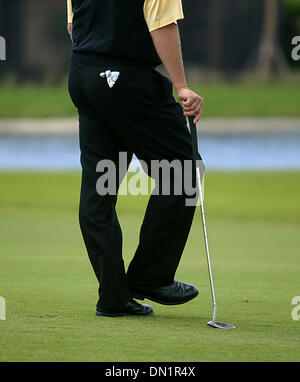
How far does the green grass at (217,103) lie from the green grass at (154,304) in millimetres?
11549

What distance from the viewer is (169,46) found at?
295 centimetres

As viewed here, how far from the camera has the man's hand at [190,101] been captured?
9.91 feet

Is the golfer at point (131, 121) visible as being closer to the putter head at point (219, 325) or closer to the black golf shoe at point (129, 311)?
the black golf shoe at point (129, 311)

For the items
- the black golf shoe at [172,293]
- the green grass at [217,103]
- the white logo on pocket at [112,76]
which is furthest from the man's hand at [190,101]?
the green grass at [217,103]

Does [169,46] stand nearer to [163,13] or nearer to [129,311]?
[163,13]

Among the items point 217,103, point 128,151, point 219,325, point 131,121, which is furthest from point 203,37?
point 219,325

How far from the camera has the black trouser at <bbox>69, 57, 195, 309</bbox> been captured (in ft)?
10.0

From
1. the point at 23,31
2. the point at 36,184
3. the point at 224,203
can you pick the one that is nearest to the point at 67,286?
the point at 224,203

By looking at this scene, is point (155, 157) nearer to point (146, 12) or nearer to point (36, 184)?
point (146, 12)

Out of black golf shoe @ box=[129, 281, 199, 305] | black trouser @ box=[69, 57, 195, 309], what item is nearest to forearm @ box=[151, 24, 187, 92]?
black trouser @ box=[69, 57, 195, 309]

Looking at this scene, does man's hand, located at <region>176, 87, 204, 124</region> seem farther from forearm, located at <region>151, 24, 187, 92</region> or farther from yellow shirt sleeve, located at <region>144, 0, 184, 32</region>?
yellow shirt sleeve, located at <region>144, 0, 184, 32</region>

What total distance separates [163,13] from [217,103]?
59.1ft
